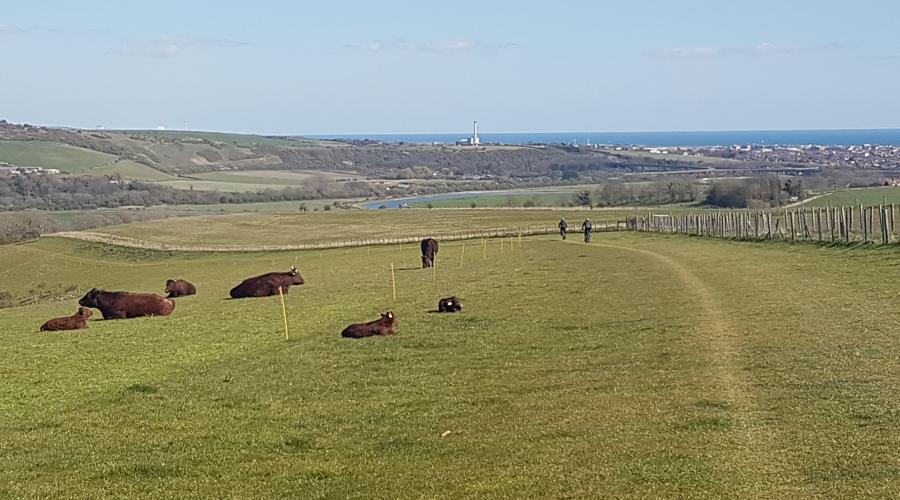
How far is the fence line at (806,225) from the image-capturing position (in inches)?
1629

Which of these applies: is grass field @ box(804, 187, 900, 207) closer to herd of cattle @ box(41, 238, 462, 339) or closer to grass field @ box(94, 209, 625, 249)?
grass field @ box(94, 209, 625, 249)

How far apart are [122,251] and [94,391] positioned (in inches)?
2768

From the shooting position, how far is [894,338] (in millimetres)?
17594

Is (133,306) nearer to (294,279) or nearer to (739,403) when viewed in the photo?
(294,279)

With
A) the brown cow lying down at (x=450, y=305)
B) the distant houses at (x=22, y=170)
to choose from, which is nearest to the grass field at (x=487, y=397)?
the brown cow lying down at (x=450, y=305)

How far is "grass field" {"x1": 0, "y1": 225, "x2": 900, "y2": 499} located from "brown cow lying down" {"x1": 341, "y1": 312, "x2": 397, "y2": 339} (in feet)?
1.62

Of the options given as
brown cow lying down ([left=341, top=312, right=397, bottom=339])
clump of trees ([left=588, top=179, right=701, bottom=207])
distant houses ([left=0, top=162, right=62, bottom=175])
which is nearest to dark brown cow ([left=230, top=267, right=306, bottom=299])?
brown cow lying down ([left=341, top=312, right=397, bottom=339])

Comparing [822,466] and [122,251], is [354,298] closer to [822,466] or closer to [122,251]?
[822,466]

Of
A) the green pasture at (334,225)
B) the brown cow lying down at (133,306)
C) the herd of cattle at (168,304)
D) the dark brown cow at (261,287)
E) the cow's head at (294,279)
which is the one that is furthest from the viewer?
the green pasture at (334,225)

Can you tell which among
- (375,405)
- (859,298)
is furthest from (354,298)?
(375,405)

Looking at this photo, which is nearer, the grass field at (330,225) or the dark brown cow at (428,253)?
the dark brown cow at (428,253)

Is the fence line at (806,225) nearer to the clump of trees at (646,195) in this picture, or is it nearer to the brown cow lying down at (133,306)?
the brown cow lying down at (133,306)

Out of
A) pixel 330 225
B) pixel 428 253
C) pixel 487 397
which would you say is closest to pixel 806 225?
pixel 428 253

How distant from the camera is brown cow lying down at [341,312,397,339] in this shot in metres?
22.2
